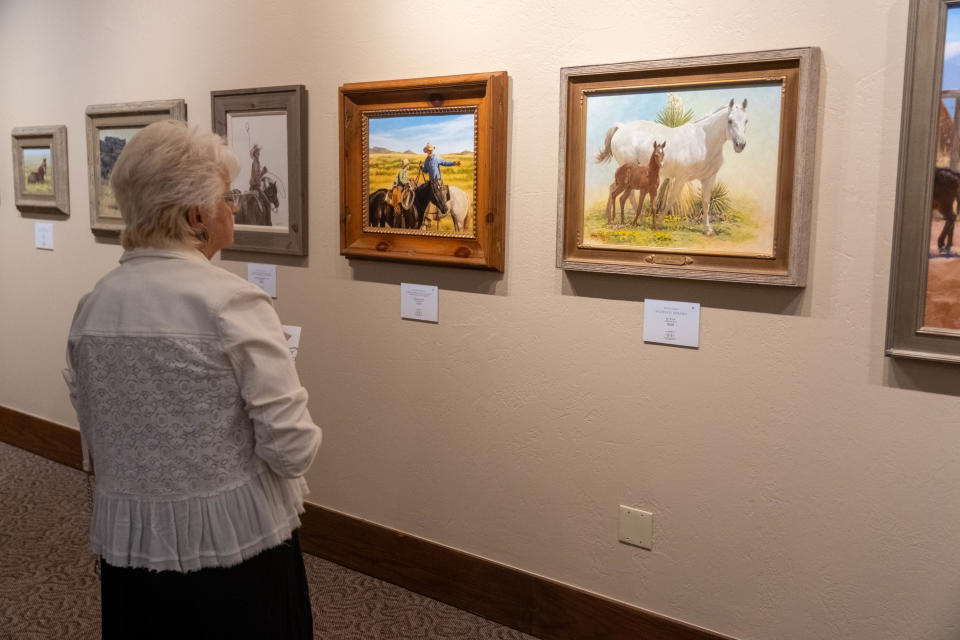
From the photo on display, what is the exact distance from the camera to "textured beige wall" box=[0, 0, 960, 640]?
2.15m

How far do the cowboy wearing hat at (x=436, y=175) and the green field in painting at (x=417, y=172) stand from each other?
17 mm

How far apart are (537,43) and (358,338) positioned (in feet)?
4.23

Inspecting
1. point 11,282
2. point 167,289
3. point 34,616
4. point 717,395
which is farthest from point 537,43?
point 11,282

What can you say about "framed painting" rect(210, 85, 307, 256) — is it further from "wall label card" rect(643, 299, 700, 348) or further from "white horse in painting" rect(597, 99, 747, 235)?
"wall label card" rect(643, 299, 700, 348)

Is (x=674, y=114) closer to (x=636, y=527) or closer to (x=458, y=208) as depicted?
(x=458, y=208)

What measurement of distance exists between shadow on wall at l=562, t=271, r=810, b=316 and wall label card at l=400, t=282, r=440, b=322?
1.76 feet

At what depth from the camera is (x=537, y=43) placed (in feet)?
8.62

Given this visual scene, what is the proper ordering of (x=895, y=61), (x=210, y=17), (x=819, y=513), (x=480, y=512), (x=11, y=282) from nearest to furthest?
1. (x=895, y=61)
2. (x=819, y=513)
3. (x=480, y=512)
4. (x=210, y=17)
5. (x=11, y=282)

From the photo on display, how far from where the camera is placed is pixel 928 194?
2.01 metres

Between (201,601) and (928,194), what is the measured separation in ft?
6.22

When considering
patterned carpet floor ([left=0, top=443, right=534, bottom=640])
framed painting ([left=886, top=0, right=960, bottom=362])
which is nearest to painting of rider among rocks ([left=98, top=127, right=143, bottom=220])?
patterned carpet floor ([left=0, top=443, right=534, bottom=640])

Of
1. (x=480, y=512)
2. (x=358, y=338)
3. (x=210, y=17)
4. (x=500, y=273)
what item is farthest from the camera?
(x=210, y=17)

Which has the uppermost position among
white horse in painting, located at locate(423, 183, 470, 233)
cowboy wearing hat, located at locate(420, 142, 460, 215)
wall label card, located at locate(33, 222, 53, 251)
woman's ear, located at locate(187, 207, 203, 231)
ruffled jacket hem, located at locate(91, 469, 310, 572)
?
cowboy wearing hat, located at locate(420, 142, 460, 215)

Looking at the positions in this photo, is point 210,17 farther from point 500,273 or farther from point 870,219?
point 870,219
